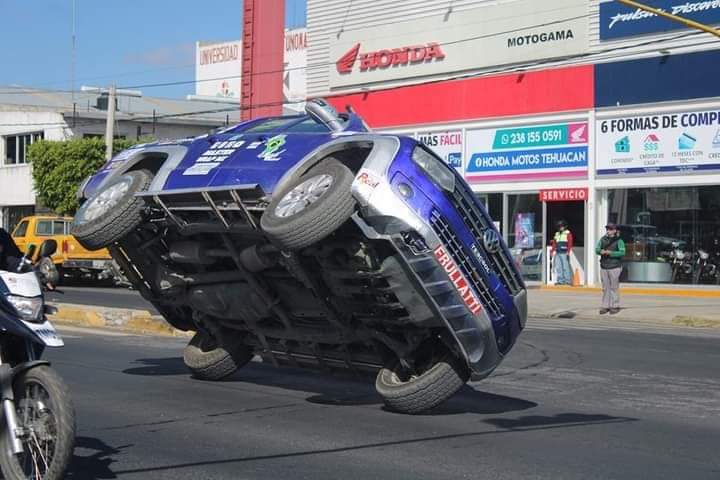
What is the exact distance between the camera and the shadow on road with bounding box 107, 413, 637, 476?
22.5 feet

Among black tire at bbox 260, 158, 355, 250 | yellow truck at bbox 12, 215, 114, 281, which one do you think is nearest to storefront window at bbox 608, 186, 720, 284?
yellow truck at bbox 12, 215, 114, 281

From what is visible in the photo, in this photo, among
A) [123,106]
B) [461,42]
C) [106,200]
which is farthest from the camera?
[123,106]

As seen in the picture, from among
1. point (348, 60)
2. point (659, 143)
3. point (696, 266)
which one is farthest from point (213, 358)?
point (348, 60)

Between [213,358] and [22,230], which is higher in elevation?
[22,230]

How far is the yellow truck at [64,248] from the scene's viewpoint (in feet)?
95.8

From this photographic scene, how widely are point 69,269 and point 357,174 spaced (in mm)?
23768

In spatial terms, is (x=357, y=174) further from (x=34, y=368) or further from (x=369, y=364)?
(x=34, y=368)

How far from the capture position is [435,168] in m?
8.10

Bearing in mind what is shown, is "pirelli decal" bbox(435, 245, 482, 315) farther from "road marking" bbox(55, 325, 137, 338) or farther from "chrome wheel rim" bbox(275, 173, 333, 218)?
"road marking" bbox(55, 325, 137, 338)

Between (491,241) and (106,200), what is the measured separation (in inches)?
131

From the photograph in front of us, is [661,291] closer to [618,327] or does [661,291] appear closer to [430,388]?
[618,327]

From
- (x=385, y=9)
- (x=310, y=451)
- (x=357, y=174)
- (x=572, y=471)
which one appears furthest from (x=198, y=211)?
(x=385, y=9)

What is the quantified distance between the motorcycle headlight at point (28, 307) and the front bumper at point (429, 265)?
2557 mm

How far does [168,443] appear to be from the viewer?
7496 mm
